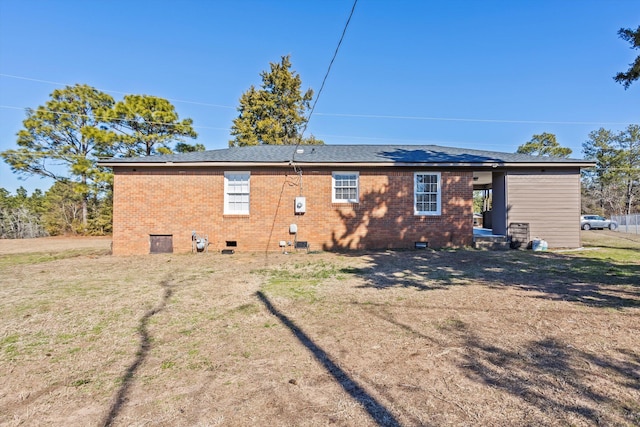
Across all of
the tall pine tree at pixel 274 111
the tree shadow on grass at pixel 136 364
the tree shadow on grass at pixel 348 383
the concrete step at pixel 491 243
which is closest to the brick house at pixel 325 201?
the concrete step at pixel 491 243

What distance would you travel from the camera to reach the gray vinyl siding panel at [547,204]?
11.5 metres

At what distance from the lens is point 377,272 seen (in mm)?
7473

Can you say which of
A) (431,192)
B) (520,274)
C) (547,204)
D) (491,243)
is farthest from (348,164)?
(547,204)

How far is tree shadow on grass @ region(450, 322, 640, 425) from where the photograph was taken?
222 cm

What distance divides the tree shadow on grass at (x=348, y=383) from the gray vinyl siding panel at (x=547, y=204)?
10.8m

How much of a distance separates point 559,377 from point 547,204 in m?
11.2

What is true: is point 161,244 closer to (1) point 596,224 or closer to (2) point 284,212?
(2) point 284,212

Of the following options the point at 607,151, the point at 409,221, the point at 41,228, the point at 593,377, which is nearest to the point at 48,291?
the point at 593,377

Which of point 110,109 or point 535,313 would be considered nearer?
point 535,313

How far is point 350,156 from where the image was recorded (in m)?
12.1

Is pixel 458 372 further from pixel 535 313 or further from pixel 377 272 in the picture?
pixel 377 272

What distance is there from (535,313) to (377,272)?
139 inches

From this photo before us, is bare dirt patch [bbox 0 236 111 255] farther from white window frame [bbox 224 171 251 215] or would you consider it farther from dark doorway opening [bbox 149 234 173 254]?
white window frame [bbox 224 171 251 215]

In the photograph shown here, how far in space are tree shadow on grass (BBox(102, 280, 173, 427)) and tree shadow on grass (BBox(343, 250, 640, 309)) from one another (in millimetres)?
3915
